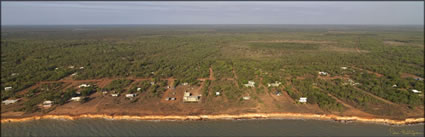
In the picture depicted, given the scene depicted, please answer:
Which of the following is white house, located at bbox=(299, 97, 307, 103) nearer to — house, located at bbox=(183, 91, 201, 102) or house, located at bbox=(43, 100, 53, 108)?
house, located at bbox=(183, 91, 201, 102)

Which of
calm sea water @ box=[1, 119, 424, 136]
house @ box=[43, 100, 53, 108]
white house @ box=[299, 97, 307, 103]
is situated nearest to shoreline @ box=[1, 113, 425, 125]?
calm sea water @ box=[1, 119, 424, 136]

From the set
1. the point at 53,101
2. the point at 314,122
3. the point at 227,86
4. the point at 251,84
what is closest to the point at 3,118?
the point at 53,101

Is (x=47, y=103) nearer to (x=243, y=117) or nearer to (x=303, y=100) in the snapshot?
(x=243, y=117)

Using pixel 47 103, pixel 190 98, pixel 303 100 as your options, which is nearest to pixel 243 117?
pixel 190 98

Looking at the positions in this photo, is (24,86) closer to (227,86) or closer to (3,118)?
(3,118)

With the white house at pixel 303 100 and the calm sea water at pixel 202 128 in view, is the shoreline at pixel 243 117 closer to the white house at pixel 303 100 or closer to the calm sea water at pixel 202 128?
the calm sea water at pixel 202 128

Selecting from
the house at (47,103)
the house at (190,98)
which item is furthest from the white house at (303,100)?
the house at (47,103)

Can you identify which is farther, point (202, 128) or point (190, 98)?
point (190, 98)

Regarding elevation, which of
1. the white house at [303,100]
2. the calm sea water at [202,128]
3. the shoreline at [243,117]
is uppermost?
the white house at [303,100]

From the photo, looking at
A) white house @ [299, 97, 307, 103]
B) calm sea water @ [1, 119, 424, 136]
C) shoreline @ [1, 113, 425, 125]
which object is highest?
white house @ [299, 97, 307, 103]

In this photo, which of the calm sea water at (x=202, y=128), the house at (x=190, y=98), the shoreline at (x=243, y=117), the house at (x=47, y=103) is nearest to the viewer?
the calm sea water at (x=202, y=128)
